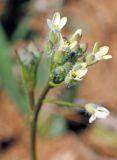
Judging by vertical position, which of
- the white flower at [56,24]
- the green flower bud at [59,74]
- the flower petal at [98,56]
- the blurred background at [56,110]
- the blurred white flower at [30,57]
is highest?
the white flower at [56,24]

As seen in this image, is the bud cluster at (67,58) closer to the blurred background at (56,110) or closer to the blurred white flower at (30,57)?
the blurred white flower at (30,57)

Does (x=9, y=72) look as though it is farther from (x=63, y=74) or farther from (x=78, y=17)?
(x=63, y=74)

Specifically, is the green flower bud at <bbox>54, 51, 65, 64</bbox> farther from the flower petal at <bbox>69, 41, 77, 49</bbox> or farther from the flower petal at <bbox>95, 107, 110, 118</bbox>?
the flower petal at <bbox>95, 107, 110, 118</bbox>

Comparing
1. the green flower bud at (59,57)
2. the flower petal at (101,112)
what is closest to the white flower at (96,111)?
the flower petal at (101,112)

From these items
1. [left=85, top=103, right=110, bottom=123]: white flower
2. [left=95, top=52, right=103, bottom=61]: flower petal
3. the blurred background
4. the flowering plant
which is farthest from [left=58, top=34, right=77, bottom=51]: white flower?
the blurred background

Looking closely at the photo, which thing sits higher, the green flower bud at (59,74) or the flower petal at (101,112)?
the green flower bud at (59,74)

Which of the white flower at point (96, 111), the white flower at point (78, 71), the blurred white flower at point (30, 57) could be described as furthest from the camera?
the blurred white flower at point (30, 57)

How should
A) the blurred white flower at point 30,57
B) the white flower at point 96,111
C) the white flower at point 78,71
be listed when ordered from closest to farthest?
the white flower at point 78,71
the white flower at point 96,111
the blurred white flower at point 30,57
